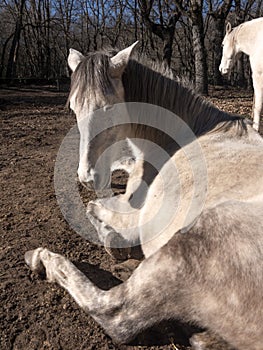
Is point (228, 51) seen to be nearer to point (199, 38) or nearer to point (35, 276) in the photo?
point (199, 38)

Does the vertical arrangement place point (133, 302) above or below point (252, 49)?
below

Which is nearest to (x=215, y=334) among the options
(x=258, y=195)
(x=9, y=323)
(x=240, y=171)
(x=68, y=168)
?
(x=258, y=195)

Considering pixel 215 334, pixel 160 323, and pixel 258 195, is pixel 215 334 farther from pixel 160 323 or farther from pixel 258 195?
pixel 258 195

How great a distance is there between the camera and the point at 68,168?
4.79 m

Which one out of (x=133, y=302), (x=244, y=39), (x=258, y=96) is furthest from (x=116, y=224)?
(x=244, y=39)

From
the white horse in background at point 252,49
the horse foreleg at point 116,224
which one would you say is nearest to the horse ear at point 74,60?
the horse foreleg at point 116,224

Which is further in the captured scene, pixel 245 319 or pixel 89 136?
pixel 89 136

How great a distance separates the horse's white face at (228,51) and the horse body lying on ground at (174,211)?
258 inches

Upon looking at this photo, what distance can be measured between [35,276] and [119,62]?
1654mm

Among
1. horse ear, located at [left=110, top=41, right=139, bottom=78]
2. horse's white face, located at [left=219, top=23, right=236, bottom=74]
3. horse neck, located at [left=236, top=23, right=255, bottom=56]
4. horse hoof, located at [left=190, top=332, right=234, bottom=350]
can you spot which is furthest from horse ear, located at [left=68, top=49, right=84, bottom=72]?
horse's white face, located at [left=219, top=23, right=236, bottom=74]

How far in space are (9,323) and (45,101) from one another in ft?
31.0

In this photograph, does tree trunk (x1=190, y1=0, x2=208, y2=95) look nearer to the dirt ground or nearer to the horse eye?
the dirt ground

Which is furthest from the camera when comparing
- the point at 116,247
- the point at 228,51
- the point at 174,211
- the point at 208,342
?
the point at 228,51

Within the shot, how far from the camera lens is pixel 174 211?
8.16 feet
